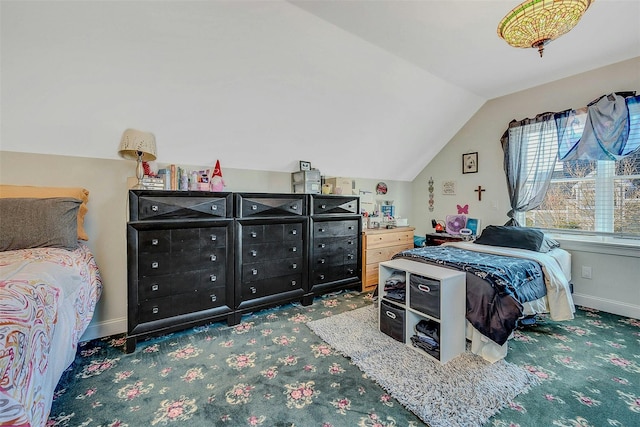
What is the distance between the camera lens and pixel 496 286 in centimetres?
202

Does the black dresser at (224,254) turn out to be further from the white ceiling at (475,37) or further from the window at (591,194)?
the window at (591,194)

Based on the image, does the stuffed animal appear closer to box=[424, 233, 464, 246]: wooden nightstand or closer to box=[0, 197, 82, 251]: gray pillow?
box=[0, 197, 82, 251]: gray pillow

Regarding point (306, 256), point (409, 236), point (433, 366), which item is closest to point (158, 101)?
point (306, 256)

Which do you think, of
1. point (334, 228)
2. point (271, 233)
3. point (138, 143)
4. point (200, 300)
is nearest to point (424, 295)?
point (334, 228)

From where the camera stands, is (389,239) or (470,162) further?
(470,162)

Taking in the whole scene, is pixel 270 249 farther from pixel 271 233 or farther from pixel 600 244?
pixel 600 244

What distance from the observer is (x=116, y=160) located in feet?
8.16

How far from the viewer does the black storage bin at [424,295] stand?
2.02 m

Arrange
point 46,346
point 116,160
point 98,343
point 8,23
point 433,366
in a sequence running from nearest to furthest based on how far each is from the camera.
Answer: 1. point 46,346
2. point 8,23
3. point 433,366
4. point 98,343
5. point 116,160

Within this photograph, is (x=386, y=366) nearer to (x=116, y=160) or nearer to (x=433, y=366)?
(x=433, y=366)

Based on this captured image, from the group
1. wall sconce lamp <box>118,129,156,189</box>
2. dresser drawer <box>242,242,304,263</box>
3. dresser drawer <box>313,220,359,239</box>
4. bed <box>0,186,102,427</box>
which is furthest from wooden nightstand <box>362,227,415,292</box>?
bed <box>0,186,102,427</box>

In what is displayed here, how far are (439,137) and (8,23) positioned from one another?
466 centimetres

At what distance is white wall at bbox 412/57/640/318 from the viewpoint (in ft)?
9.41

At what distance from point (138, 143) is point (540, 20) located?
Answer: 2971 mm
